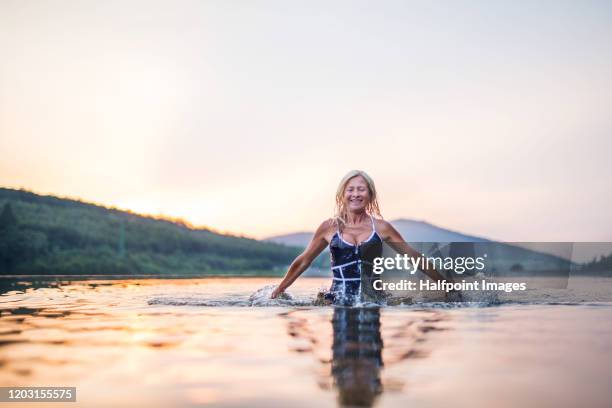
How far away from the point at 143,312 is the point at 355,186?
11.3 feet

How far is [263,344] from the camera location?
420 cm

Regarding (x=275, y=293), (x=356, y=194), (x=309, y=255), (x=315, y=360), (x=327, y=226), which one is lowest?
(x=315, y=360)

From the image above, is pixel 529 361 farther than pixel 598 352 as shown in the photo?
No

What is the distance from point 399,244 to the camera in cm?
910

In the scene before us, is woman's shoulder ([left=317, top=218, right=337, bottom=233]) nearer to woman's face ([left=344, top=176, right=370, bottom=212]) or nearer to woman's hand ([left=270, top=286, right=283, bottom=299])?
woman's face ([left=344, top=176, right=370, bottom=212])

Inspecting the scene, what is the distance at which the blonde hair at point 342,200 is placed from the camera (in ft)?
29.5

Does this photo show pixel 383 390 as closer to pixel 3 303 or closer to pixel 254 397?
pixel 254 397

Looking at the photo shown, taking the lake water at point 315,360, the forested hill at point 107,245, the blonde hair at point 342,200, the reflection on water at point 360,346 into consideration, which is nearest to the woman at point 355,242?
the blonde hair at point 342,200

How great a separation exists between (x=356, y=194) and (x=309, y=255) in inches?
48.2

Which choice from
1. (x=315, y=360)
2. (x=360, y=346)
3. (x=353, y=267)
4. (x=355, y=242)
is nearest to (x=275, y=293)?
(x=353, y=267)

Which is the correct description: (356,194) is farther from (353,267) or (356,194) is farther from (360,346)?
(360,346)

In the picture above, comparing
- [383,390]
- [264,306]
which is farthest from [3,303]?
[383,390]

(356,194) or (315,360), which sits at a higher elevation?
(356,194)

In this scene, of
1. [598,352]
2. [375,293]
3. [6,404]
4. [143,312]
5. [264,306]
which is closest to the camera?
[6,404]
